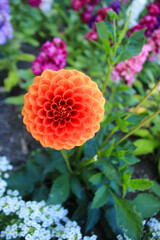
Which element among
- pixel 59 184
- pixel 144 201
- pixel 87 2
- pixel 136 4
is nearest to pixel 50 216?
Result: pixel 59 184

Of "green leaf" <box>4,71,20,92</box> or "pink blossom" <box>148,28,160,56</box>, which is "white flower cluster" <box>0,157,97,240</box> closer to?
"green leaf" <box>4,71,20,92</box>

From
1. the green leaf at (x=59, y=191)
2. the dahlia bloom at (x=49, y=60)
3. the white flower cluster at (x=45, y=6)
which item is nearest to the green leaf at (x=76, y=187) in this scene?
the green leaf at (x=59, y=191)

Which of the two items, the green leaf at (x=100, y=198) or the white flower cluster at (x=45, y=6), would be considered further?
the white flower cluster at (x=45, y=6)

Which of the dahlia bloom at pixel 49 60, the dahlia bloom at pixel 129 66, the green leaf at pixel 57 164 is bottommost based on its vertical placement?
the green leaf at pixel 57 164

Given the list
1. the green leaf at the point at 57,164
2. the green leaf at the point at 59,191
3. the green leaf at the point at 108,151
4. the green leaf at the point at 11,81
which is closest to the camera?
the green leaf at the point at 108,151

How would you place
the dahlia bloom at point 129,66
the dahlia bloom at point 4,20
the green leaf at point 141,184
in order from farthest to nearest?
the dahlia bloom at point 4,20 → the dahlia bloom at point 129,66 → the green leaf at point 141,184

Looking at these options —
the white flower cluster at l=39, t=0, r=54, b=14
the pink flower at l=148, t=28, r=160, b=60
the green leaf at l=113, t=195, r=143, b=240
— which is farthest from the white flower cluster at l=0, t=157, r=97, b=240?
the white flower cluster at l=39, t=0, r=54, b=14

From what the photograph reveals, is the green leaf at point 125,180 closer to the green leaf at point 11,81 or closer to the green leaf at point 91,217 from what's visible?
the green leaf at point 91,217

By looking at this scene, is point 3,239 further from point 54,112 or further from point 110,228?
point 54,112
